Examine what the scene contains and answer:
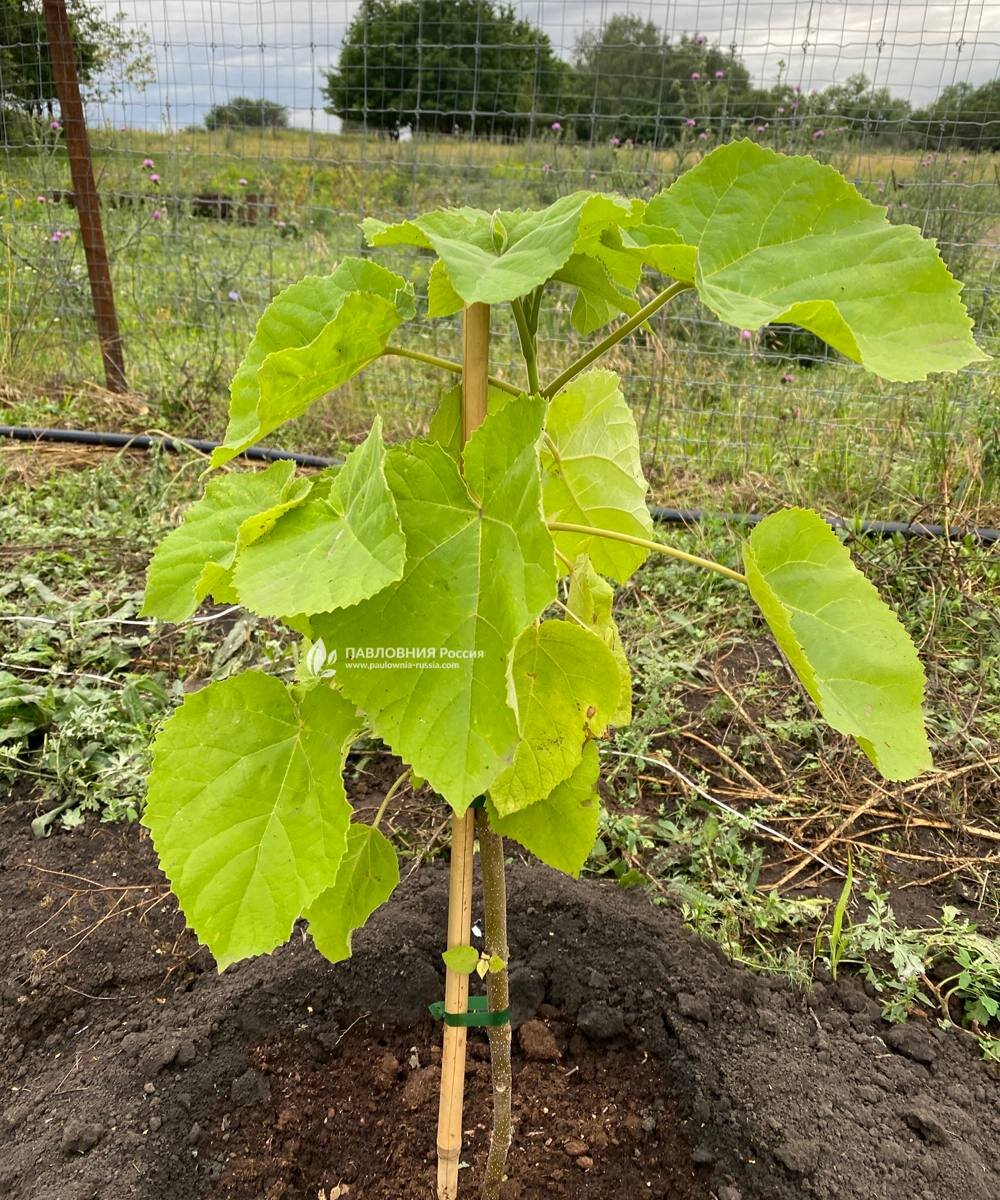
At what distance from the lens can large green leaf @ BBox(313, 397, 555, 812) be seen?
27.9 inches

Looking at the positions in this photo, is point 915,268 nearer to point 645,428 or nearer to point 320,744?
point 320,744

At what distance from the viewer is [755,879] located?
1.76m

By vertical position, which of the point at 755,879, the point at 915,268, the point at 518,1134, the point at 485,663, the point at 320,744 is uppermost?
the point at 915,268

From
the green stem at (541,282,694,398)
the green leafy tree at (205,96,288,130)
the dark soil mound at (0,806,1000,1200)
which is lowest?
the dark soil mound at (0,806,1000,1200)

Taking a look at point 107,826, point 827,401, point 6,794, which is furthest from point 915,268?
point 827,401

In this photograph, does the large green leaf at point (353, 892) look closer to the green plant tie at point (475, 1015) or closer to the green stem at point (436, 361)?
the green plant tie at point (475, 1015)

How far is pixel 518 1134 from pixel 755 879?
66cm

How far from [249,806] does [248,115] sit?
5362 millimetres

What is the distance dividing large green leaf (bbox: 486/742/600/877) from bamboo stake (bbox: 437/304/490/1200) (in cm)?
5

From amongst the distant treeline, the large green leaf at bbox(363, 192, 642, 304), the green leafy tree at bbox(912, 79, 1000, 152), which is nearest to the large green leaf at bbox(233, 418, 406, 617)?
the large green leaf at bbox(363, 192, 642, 304)

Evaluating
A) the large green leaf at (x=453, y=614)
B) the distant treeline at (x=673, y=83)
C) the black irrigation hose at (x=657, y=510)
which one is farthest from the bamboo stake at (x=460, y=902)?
the distant treeline at (x=673, y=83)

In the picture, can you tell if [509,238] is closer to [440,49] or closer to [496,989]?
[496,989]

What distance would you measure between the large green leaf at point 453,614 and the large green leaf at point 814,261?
218mm

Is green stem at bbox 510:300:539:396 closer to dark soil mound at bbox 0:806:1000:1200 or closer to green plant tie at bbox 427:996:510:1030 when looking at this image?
green plant tie at bbox 427:996:510:1030
